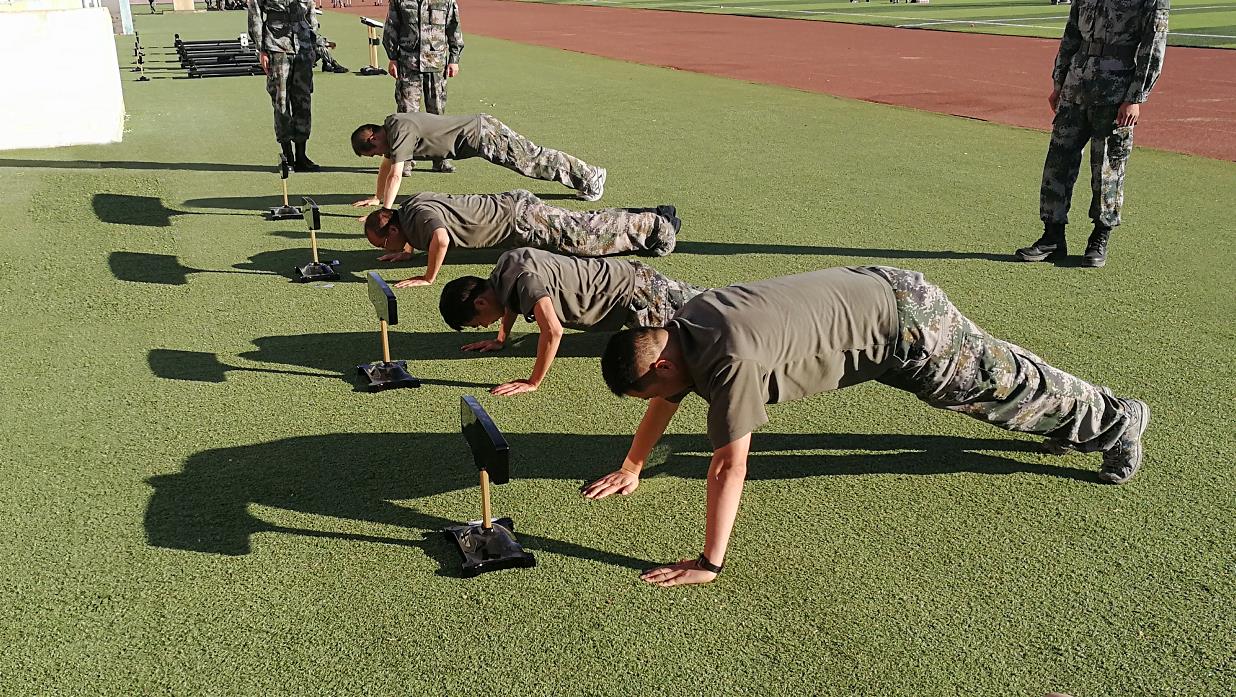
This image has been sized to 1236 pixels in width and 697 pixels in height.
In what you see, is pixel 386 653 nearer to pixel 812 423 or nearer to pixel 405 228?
pixel 812 423

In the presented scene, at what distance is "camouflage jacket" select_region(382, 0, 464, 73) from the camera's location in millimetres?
10086

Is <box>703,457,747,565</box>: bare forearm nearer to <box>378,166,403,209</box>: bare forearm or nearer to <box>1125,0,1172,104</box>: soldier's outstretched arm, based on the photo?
<box>1125,0,1172,104</box>: soldier's outstretched arm

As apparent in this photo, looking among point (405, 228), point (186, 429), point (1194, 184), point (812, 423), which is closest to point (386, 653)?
point (186, 429)

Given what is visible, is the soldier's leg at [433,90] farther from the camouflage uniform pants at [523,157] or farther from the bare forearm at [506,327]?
the bare forearm at [506,327]

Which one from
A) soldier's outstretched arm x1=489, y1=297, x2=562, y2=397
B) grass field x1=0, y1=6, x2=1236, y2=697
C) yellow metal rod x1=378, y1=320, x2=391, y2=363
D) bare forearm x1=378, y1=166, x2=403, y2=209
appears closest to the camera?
grass field x1=0, y1=6, x2=1236, y2=697

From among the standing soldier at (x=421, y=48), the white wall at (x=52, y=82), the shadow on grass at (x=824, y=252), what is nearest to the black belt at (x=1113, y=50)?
the shadow on grass at (x=824, y=252)

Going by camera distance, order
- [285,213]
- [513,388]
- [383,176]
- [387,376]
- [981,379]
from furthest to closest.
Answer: [285,213], [383,176], [387,376], [513,388], [981,379]

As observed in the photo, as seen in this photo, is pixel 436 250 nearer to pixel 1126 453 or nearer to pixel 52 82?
pixel 1126 453

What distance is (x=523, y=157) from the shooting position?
28.8 feet

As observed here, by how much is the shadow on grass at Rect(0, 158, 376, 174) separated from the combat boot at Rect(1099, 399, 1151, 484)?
326 inches

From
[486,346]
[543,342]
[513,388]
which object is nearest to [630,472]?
[543,342]

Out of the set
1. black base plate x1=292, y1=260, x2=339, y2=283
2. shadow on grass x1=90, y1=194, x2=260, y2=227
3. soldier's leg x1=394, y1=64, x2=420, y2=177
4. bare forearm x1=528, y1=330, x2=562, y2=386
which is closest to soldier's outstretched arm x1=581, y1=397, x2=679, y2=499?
bare forearm x1=528, y1=330, x2=562, y2=386

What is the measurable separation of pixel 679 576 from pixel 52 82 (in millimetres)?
11050

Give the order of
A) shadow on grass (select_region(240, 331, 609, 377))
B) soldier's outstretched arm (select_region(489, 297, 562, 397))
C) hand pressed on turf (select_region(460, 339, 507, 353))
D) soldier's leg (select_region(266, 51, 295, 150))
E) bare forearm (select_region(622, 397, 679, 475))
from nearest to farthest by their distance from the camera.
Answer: bare forearm (select_region(622, 397, 679, 475)) → soldier's outstretched arm (select_region(489, 297, 562, 397)) → shadow on grass (select_region(240, 331, 609, 377)) → hand pressed on turf (select_region(460, 339, 507, 353)) → soldier's leg (select_region(266, 51, 295, 150))
